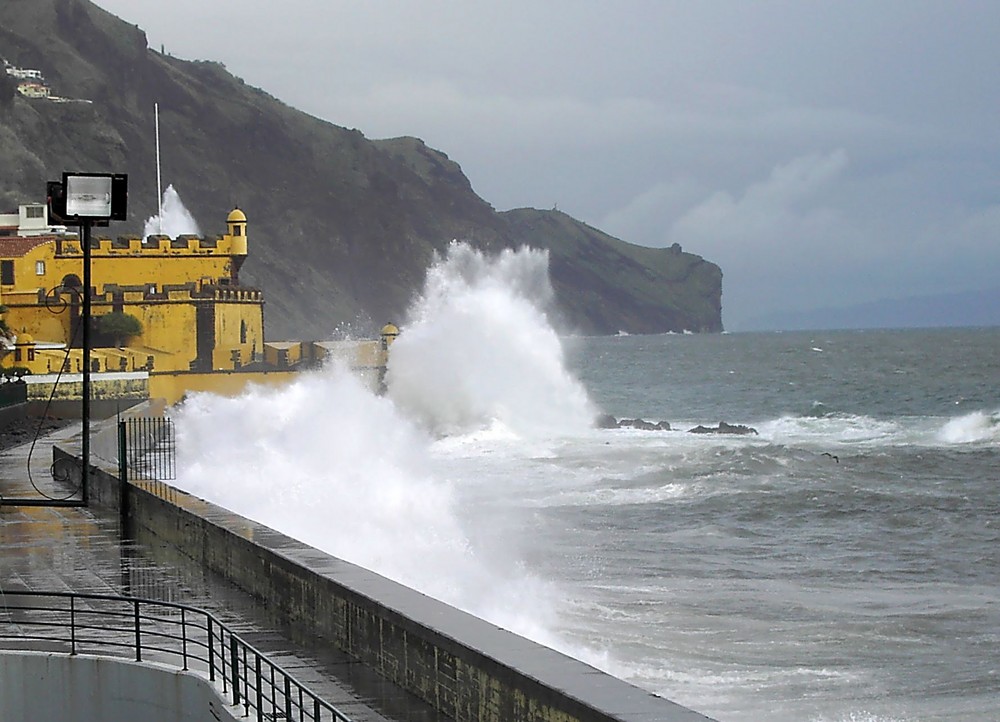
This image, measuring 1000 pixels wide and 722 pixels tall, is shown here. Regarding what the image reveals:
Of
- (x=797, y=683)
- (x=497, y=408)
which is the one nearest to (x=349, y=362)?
(x=497, y=408)

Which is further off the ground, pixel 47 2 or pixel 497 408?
pixel 47 2

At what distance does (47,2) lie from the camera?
146 m

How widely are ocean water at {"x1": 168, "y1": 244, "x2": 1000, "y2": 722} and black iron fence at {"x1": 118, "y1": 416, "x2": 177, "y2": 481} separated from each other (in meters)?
0.51

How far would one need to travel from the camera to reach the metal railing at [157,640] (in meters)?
7.20

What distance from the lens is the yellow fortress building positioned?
35.9 metres

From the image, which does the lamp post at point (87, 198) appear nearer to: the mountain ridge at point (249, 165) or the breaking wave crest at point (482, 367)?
the breaking wave crest at point (482, 367)

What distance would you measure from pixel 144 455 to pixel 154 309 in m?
19.1

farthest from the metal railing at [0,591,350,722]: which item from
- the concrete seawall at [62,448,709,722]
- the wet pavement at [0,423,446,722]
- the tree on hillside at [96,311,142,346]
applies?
the tree on hillside at [96,311,142,346]

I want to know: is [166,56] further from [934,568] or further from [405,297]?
[934,568]

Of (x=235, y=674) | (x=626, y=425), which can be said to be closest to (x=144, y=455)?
(x=235, y=674)

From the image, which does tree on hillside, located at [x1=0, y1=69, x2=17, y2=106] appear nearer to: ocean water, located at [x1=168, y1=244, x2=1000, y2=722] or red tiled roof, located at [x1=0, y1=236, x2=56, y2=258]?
ocean water, located at [x1=168, y1=244, x2=1000, y2=722]

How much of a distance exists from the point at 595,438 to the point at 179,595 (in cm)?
3165

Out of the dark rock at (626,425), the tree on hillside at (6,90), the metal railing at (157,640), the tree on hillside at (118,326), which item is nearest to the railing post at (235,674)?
the metal railing at (157,640)

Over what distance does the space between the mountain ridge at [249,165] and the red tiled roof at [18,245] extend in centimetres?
7011
